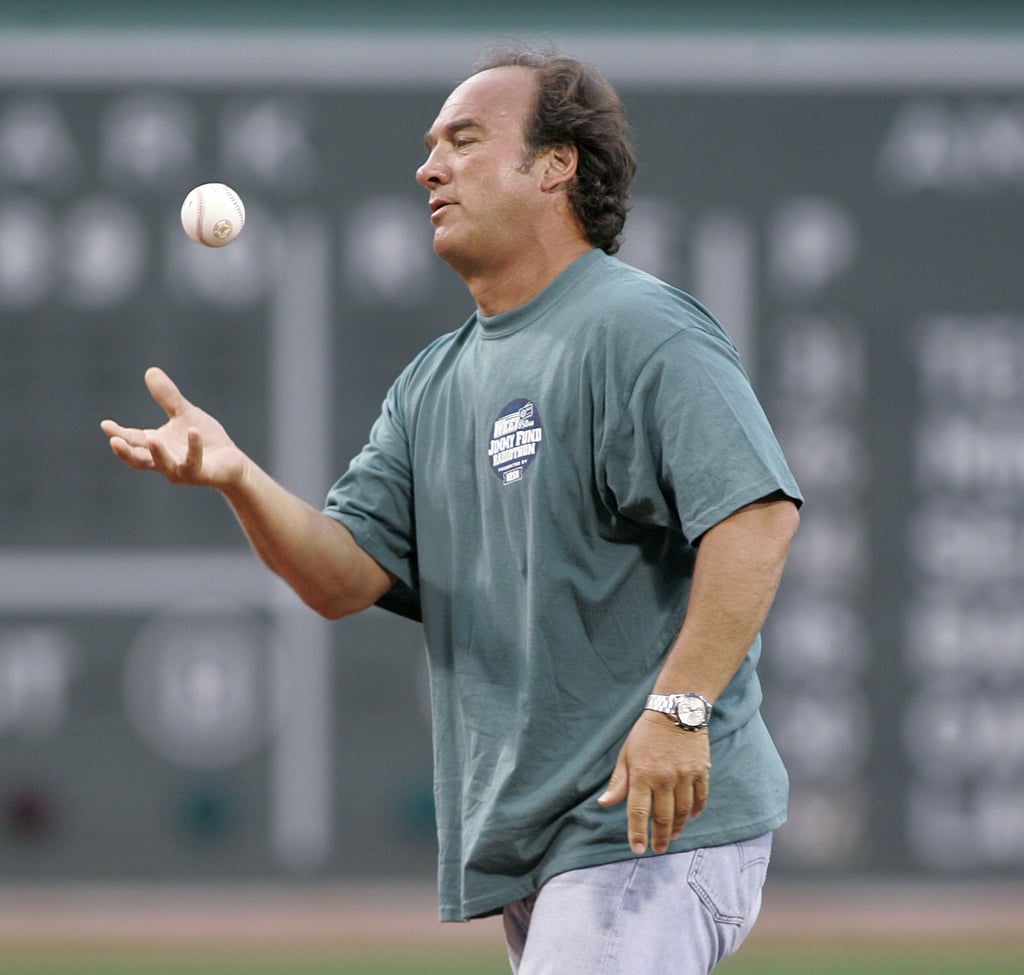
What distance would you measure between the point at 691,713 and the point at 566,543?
37 cm

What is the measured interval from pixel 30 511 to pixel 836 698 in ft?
9.33

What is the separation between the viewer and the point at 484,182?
287cm

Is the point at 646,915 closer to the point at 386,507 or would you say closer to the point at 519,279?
the point at 386,507

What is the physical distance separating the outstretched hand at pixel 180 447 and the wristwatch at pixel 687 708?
0.72 m

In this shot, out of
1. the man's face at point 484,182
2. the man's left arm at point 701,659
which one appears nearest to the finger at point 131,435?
the man's face at point 484,182

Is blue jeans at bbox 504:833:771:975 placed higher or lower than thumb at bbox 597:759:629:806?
lower

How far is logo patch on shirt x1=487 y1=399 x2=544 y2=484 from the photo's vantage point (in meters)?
2.68

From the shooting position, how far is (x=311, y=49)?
6496 mm

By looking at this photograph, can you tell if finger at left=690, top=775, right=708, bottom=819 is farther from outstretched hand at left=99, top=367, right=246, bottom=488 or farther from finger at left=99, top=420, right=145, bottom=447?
finger at left=99, top=420, right=145, bottom=447

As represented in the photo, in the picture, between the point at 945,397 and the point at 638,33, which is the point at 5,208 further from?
the point at 945,397

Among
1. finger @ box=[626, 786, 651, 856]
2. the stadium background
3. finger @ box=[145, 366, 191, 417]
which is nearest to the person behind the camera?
finger @ box=[626, 786, 651, 856]

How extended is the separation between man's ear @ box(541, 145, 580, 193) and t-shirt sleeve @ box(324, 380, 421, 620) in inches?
18.2

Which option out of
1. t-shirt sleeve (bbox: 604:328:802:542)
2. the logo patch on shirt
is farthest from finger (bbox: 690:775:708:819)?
the logo patch on shirt

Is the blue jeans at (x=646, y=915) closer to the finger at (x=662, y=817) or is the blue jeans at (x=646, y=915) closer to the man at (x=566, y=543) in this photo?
the man at (x=566, y=543)
